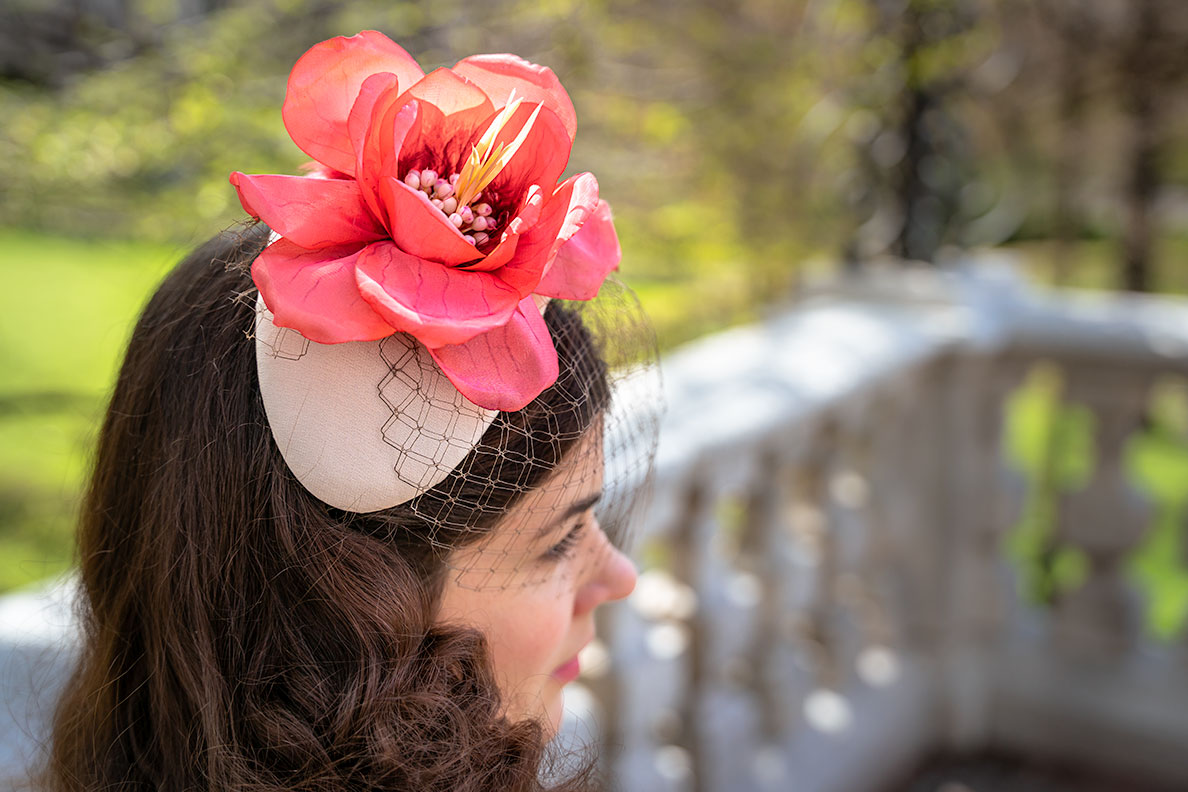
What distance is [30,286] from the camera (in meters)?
4.55

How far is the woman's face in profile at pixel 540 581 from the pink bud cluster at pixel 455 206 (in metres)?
0.25

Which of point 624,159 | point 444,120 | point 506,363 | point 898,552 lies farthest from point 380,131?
point 624,159

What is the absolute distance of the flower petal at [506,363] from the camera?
75 centimetres

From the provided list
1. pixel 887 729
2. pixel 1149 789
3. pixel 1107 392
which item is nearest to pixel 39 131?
pixel 887 729

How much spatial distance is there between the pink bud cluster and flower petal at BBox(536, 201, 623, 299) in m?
0.07

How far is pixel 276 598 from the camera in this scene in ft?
2.88

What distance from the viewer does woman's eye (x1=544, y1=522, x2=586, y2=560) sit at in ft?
3.27

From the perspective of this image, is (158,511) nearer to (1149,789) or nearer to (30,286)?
(1149,789)

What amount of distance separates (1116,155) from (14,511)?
8.32 metres

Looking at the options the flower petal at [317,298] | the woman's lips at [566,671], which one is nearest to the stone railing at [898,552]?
the woman's lips at [566,671]

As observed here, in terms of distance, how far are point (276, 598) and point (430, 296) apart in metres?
0.34

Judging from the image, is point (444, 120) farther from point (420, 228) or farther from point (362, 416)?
point (362, 416)

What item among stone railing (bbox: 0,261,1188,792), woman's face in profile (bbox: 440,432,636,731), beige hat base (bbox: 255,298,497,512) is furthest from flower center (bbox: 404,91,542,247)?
stone railing (bbox: 0,261,1188,792)

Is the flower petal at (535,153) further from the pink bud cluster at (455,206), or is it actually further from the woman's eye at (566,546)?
the woman's eye at (566,546)
